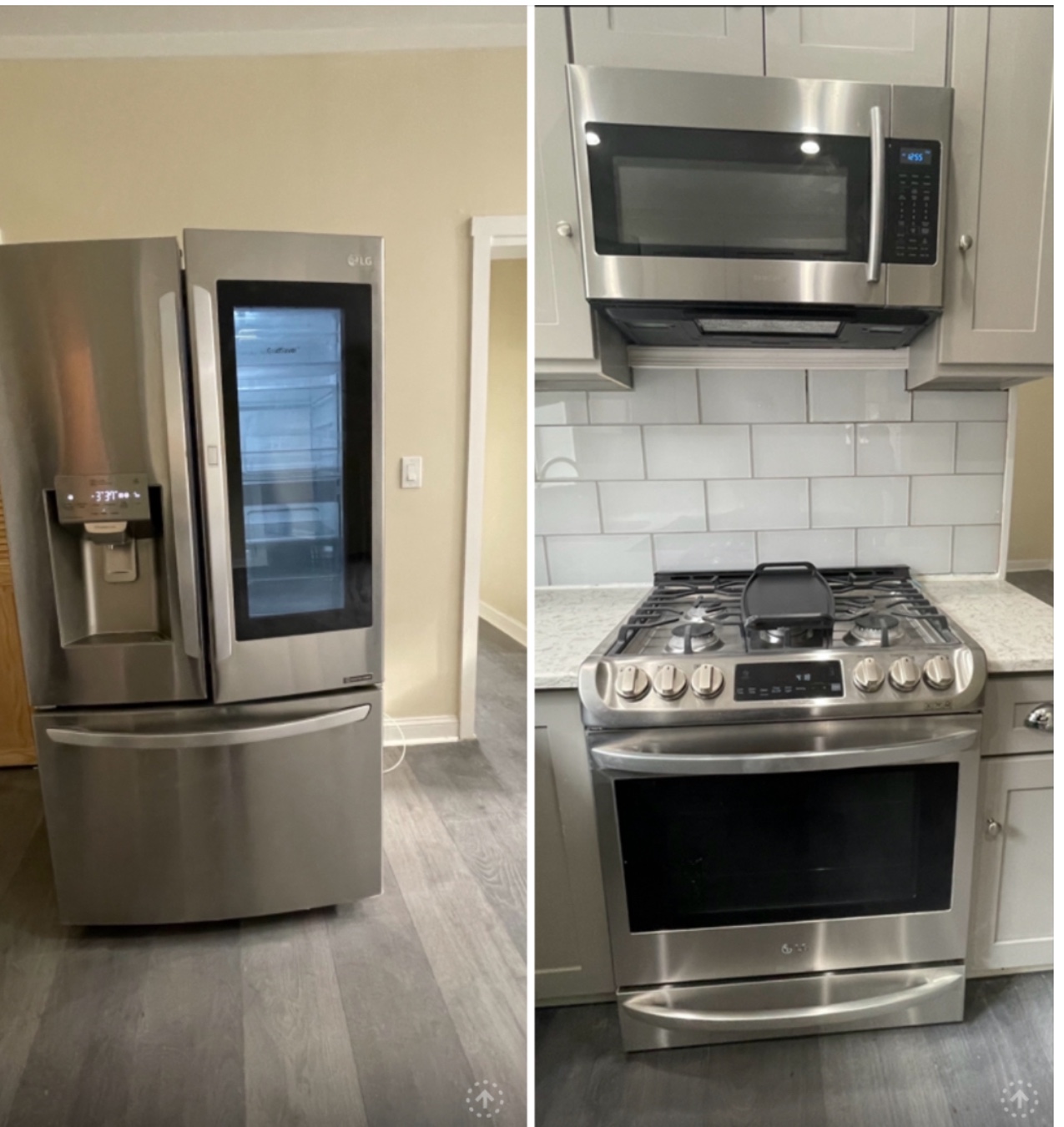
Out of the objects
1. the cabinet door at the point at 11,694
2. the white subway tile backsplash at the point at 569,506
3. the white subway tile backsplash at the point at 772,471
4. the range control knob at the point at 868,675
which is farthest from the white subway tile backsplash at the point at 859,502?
the cabinet door at the point at 11,694

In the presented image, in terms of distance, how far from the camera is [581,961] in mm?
1652

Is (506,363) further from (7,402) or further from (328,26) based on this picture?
(7,402)

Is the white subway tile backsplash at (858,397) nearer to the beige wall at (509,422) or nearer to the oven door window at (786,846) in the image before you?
the oven door window at (786,846)

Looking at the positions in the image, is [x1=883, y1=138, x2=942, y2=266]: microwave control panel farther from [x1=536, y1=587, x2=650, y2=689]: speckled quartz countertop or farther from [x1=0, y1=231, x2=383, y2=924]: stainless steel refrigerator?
[x1=0, y1=231, x2=383, y2=924]: stainless steel refrigerator

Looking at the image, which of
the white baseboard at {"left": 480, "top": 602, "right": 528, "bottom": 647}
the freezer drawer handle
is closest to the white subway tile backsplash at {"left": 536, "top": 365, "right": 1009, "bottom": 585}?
the freezer drawer handle

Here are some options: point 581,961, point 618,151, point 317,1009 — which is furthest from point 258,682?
point 618,151

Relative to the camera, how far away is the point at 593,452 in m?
1.92

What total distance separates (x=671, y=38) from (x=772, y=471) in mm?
838

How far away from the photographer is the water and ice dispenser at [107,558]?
167cm

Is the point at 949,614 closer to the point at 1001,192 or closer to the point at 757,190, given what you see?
the point at 1001,192

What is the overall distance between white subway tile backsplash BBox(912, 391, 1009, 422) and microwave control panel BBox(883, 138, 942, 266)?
0.43 meters

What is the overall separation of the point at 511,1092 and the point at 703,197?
4.91 ft

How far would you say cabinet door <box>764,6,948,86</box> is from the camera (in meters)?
1.47

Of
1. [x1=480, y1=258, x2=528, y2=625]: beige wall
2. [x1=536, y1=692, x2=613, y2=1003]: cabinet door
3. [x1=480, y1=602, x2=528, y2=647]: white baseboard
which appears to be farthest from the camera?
[x1=480, y1=602, x2=528, y2=647]: white baseboard
